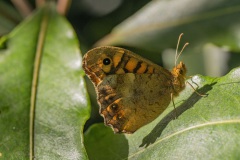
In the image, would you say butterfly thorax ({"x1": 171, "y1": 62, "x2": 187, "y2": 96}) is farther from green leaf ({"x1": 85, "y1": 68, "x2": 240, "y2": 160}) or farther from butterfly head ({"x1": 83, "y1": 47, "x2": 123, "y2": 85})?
butterfly head ({"x1": 83, "y1": 47, "x2": 123, "y2": 85})

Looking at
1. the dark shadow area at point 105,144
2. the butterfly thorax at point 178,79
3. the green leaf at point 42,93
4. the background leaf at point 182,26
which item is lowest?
the background leaf at point 182,26

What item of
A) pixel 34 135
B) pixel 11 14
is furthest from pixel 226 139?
pixel 11 14

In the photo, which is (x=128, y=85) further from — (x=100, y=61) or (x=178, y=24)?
(x=178, y=24)

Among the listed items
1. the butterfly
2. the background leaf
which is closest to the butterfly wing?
the butterfly

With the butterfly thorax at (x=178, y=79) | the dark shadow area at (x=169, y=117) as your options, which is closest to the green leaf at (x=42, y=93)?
the dark shadow area at (x=169, y=117)

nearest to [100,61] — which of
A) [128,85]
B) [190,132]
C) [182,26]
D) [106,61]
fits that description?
[106,61]

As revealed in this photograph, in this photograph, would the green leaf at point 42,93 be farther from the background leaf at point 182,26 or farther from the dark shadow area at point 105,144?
the background leaf at point 182,26

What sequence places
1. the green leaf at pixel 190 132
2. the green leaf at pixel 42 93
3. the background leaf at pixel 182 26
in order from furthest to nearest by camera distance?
the background leaf at pixel 182 26
the green leaf at pixel 42 93
the green leaf at pixel 190 132
